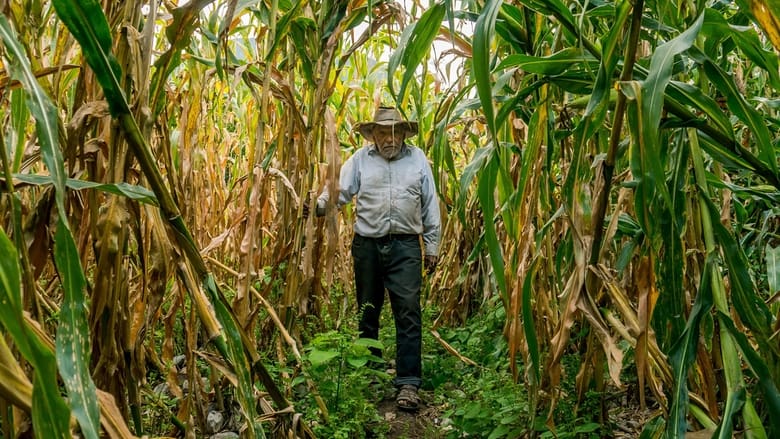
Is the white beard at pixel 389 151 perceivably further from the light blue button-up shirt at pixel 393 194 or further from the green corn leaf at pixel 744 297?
the green corn leaf at pixel 744 297

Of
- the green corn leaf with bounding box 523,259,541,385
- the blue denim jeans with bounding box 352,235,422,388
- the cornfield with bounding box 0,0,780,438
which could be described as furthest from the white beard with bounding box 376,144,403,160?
the green corn leaf with bounding box 523,259,541,385

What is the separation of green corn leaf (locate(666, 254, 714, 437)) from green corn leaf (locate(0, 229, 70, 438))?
81 cm

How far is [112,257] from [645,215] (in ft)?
2.51

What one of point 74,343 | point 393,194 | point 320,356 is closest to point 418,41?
point 74,343

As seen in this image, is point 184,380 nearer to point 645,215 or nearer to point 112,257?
point 112,257

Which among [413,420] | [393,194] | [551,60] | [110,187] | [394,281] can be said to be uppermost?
[551,60]

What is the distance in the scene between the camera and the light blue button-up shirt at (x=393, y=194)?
3.01 metres

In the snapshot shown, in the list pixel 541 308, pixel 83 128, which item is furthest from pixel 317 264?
pixel 83 128

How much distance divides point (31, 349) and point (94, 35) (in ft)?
1.08

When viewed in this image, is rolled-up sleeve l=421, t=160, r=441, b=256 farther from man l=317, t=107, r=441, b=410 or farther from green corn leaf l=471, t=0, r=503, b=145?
green corn leaf l=471, t=0, r=503, b=145

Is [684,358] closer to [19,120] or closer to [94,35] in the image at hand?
[94,35]

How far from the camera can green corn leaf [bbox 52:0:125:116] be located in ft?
1.99

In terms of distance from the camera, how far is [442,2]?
0.97m

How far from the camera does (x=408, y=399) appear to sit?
8.58ft
